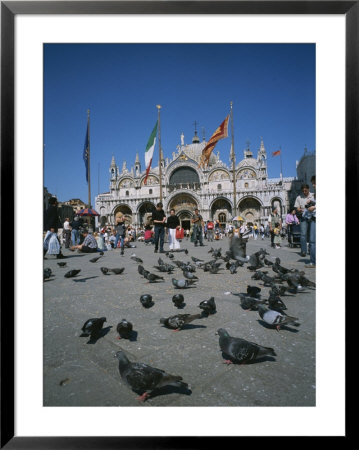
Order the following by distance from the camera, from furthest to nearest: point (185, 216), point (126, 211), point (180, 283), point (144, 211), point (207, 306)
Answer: point (126, 211)
point (144, 211)
point (185, 216)
point (180, 283)
point (207, 306)

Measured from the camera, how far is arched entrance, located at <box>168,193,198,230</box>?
112ft

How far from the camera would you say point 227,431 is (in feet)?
4.45

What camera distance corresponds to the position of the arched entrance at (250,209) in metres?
32.3

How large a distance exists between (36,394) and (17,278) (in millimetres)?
712

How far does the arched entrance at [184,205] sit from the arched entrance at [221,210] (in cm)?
260

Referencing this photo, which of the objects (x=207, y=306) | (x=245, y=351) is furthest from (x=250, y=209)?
(x=245, y=351)

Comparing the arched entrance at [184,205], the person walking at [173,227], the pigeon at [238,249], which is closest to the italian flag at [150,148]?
the person walking at [173,227]

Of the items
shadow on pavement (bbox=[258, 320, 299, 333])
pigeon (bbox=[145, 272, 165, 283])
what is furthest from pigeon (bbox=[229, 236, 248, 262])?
shadow on pavement (bbox=[258, 320, 299, 333])

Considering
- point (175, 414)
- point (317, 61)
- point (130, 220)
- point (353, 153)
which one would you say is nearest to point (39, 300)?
point (175, 414)

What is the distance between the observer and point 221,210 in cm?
3338

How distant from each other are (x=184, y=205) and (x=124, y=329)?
33.1 metres

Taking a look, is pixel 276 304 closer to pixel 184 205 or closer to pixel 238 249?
pixel 238 249

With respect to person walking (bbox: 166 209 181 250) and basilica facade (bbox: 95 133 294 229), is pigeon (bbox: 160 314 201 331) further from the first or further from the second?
basilica facade (bbox: 95 133 294 229)

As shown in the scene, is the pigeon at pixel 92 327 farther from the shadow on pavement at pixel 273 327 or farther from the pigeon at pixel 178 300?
the shadow on pavement at pixel 273 327
